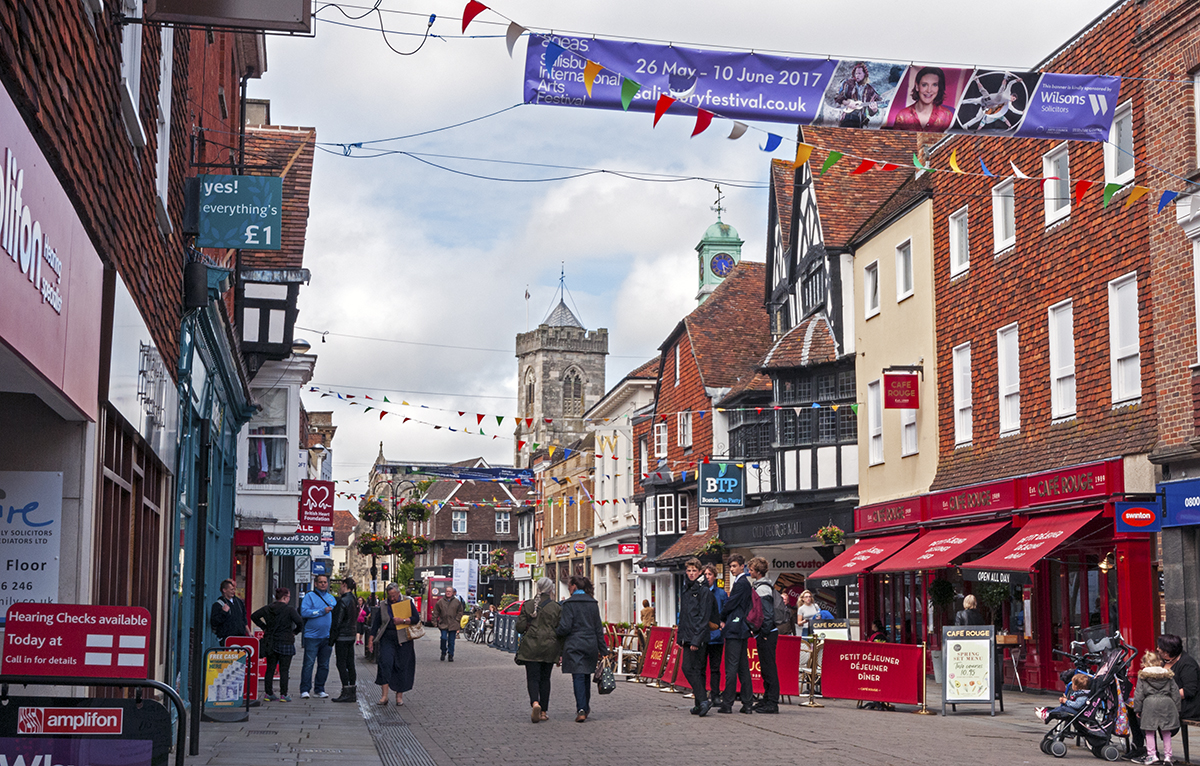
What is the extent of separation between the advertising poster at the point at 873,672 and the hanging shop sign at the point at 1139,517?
10.0 ft

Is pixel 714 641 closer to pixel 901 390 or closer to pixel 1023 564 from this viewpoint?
pixel 1023 564

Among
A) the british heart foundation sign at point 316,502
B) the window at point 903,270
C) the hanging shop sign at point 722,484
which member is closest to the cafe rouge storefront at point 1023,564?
the window at point 903,270

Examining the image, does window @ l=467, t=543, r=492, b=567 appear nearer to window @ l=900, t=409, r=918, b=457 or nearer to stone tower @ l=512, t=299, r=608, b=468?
stone tower @ l=512, t=299, r=608, b=468

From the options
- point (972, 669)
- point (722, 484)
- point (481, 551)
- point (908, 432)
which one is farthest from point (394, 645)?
point (481, 551)

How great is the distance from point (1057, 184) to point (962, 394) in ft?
15.2

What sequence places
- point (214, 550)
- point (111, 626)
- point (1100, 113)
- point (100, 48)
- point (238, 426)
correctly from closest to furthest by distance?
point (111, 626) → point (100, 48) → point (1100, 113) → point (214, 550) → point (238, 426)

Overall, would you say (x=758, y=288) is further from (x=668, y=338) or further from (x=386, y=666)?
(x=386, y=666)

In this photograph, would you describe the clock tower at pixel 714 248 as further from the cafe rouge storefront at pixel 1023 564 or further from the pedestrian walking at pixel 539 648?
the pedestrian walking at pixel 539 648

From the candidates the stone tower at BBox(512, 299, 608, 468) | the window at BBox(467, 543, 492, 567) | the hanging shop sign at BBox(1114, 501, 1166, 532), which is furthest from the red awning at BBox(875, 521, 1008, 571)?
the stone tower at BBox(512, 299, 608, 468)

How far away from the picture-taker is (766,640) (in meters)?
16.5

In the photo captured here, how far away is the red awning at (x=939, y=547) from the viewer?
21516 millimetres

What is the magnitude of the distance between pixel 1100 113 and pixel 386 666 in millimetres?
10739

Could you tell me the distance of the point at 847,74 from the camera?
528 inches

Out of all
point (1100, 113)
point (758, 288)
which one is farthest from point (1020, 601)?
point (758, 288)
